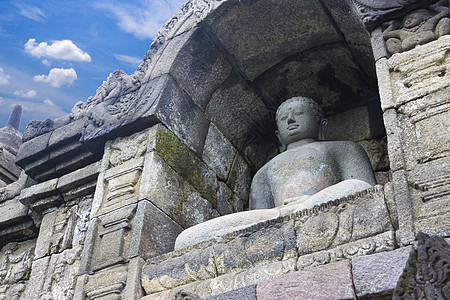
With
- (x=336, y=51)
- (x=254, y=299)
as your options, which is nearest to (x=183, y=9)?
(x=336, y=51)

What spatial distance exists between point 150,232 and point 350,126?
9.41 feet

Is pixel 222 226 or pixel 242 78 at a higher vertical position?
pixel 242 78

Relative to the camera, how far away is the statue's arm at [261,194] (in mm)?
6086

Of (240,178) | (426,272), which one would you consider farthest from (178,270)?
(240,178)

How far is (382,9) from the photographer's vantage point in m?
5.00

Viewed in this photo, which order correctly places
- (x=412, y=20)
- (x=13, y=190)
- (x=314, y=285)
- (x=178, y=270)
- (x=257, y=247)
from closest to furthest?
(x=314, y=285), (x=257, y=247), (x=178, y=270), (x=412, y=20), (x=13, y=190)

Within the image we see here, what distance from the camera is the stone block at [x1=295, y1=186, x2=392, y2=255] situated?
12.8 ft

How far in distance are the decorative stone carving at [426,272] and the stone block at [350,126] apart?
12.5ft

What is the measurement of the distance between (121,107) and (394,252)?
3.63 meters

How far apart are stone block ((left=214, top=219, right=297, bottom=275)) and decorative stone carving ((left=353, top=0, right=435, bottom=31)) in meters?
1.89

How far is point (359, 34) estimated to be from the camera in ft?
20.1

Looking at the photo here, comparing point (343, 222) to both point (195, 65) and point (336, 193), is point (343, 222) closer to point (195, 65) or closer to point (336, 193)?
point (336, 193)

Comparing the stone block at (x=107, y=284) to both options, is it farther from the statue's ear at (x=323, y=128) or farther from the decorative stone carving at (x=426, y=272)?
the statue's ear at (x=323, y=128)

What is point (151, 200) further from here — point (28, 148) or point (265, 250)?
point (28, 148)
